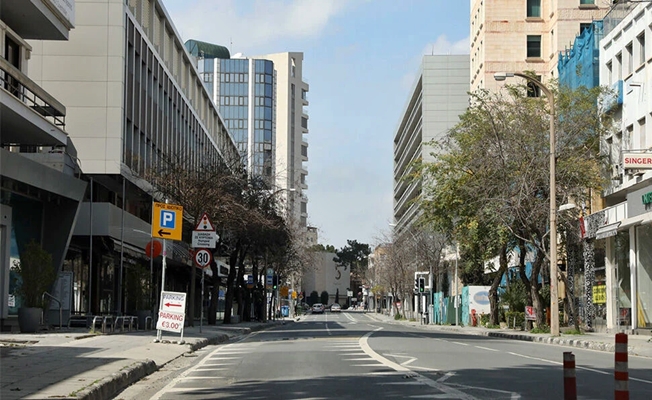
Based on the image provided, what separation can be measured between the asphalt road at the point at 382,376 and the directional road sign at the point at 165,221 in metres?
3.93

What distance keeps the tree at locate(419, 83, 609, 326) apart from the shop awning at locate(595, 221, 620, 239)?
1989mm

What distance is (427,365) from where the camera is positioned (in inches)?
711

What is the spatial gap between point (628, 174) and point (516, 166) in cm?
462

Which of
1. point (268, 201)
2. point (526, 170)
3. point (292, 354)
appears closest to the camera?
point (292, 354)

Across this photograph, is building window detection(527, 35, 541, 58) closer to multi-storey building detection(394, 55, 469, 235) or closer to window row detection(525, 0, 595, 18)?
window row detection(525, 0, 595, 18)

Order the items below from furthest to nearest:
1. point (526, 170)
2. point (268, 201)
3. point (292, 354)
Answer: point (268, 201) → point (526, 170) → point (292, 354)

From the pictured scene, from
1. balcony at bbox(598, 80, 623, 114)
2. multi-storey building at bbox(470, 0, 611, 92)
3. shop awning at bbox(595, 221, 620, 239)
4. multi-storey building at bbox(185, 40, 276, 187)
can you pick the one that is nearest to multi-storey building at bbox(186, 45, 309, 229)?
multi-storey building at bbox(185, 40, 276, 187)

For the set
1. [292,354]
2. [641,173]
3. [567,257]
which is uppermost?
[641,173]

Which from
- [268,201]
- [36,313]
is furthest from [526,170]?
[36,313]

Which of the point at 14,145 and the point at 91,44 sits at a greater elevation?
the point at 91,44

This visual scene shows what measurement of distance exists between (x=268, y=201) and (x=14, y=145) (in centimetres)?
1705

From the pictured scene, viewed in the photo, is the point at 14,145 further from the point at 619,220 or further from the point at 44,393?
the point at 44,393

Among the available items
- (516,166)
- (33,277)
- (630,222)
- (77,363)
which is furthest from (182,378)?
(516,166)

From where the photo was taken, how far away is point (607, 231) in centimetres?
3838
